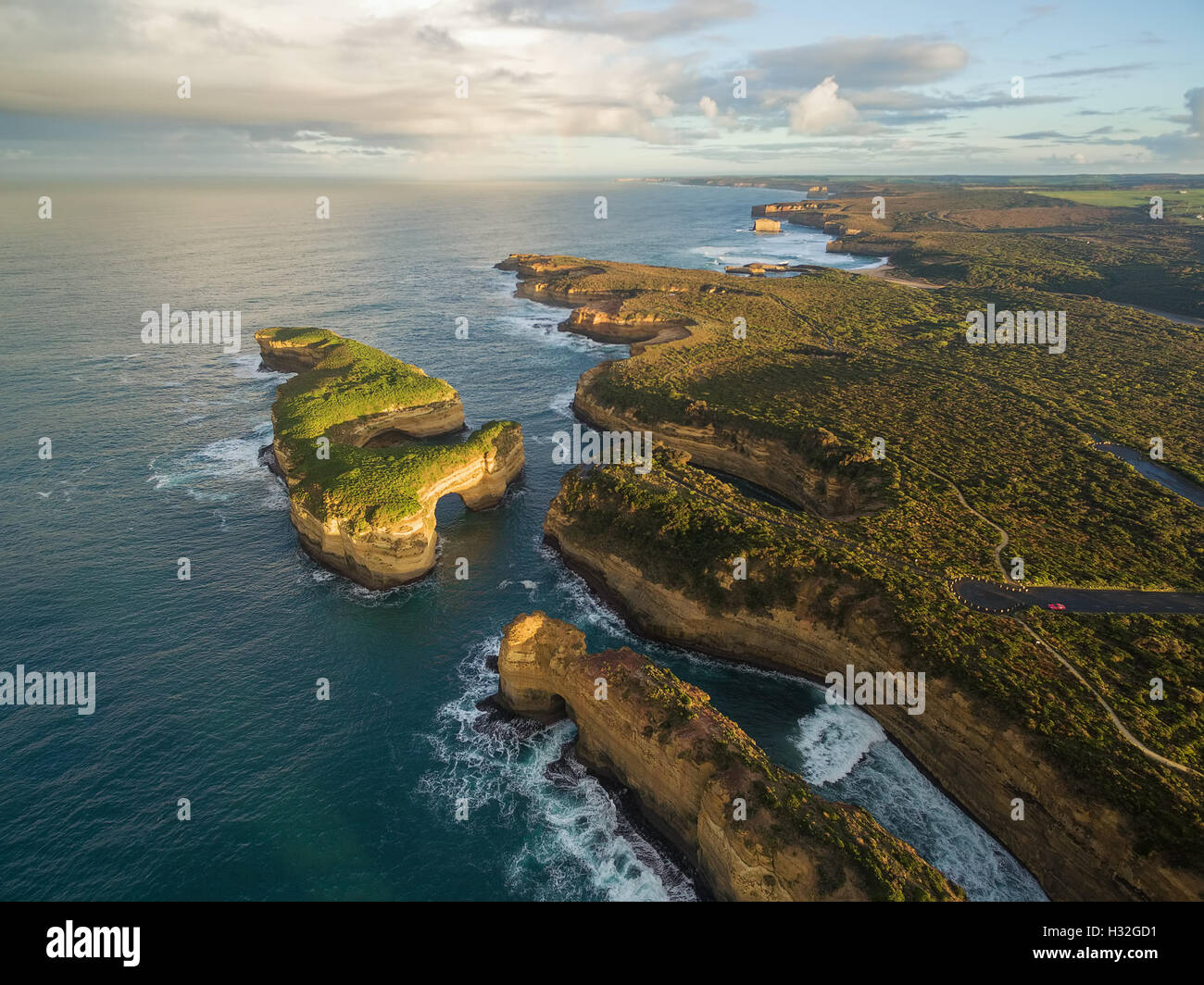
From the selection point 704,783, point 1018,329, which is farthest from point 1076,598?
point 1018,329

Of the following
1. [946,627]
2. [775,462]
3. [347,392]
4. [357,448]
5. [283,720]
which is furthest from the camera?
[347,392]

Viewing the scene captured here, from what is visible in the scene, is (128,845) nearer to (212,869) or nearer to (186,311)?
(212,869)

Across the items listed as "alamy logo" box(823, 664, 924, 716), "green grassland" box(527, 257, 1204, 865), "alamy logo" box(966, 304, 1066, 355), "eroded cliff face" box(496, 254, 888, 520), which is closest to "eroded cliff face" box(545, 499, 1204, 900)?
"alamy logo" box(823, 664, 924, 716)

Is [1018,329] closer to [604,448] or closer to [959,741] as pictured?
[604,448]

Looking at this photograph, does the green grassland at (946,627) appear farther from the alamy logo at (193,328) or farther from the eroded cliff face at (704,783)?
the alamy logo at (193,328)

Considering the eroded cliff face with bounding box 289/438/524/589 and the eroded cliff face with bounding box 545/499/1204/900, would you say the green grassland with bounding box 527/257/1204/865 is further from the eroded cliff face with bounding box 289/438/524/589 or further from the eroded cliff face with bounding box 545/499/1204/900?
the eroded cliff face with bounding box 289/438/524/589

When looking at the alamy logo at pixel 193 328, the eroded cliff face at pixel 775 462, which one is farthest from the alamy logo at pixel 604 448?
the alamy logo at pixel 193 328
